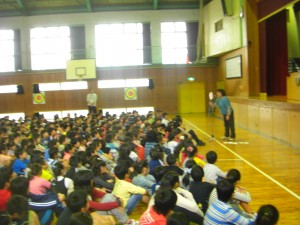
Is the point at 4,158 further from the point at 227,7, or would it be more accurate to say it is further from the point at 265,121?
the point at 227,7

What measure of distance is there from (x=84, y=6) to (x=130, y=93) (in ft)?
17.6

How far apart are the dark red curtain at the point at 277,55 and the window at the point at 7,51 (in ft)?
43.8

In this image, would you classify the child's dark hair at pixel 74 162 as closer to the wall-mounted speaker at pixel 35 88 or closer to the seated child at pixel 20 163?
the seated child at pixel 20 163

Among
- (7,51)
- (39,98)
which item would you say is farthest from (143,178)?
(7,51)

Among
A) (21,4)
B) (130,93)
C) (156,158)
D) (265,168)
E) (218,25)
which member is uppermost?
(21,4)

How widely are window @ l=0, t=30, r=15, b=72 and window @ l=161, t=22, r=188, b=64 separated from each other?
27.1ft

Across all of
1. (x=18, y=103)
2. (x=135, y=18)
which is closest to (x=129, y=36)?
(x=135, y=18)

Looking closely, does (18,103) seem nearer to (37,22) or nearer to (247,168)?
(37,22)

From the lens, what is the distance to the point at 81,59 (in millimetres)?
18391

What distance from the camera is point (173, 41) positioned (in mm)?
19734

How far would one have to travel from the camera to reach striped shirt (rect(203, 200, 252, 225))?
3234mm

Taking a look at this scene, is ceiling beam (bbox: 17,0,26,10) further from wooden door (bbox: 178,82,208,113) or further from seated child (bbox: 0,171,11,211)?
seated child (bbox: 0,171,11,211)

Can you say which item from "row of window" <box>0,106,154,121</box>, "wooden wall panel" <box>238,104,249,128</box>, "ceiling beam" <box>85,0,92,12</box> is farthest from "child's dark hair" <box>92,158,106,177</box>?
"ceiling beam" <box>85,0,92,12</box>

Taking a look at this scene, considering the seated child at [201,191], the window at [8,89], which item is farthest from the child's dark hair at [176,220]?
the window at [8,89]
